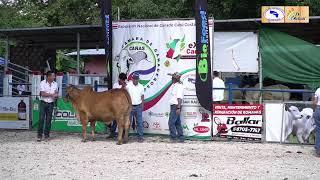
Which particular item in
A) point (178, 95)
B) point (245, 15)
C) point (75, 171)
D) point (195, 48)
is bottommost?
point (75, 171)

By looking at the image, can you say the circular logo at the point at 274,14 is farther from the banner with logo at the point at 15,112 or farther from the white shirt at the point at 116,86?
the banner with logo at the point at 15,112

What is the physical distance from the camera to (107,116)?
47.9ft

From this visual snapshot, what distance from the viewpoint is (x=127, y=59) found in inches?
618

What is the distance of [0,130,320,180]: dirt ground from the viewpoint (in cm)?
1028

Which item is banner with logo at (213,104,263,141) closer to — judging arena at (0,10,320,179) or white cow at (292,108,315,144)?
judging arena at (0,10,320,179)

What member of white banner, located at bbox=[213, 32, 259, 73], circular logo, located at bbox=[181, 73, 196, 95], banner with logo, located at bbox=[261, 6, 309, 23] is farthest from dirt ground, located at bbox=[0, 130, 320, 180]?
banner with logo, located at bbox=[261, 6, 309, 23]

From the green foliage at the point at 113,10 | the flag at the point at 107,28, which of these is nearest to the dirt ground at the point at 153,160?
the flag at the point at 107,28

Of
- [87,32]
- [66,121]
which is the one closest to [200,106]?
[66,121]

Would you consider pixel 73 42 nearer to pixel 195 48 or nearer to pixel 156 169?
pixel 195 48

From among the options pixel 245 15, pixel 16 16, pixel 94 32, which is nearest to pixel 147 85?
pixel 94 32

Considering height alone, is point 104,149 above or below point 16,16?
below

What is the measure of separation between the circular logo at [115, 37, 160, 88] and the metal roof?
1652 millimetres

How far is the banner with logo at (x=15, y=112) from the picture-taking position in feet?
57.1

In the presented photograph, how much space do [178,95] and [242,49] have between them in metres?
2.31
